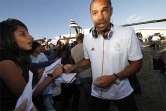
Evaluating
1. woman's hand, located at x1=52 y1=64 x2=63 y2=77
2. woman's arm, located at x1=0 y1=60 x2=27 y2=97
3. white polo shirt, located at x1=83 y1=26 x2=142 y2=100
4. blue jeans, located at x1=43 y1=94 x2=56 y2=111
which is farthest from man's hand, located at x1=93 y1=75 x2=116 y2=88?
blue jeans, located at x1=43 y1=94 x2=56 y2=111

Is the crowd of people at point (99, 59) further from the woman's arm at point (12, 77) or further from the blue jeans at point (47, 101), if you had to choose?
the blue jeans at point (47, 101)

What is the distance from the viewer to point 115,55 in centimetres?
192

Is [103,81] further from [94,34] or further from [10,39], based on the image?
[10,39]

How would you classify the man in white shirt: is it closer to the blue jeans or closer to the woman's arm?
the woman's arm

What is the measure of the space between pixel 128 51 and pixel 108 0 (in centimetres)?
68

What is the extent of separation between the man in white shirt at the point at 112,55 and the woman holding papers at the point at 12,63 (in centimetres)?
66

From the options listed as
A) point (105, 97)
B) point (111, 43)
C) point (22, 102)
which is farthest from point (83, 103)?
point (22, 102)

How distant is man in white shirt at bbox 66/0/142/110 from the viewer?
1.87 m

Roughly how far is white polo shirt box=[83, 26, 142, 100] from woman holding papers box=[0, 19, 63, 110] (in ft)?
2.08

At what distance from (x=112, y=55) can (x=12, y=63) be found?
1.08 metres

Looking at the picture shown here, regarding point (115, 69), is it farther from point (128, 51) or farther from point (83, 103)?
point (83, 103)

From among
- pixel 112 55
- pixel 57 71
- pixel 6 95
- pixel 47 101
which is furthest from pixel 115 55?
pixel 47 101

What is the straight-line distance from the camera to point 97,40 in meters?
2.09

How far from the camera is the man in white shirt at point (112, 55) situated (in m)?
1.87
